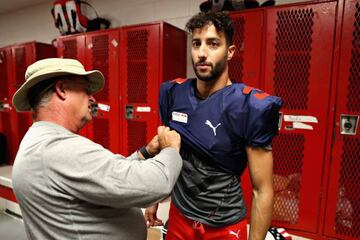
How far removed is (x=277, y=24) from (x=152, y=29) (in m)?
1.09

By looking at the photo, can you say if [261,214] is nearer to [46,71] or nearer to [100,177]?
[100,177]

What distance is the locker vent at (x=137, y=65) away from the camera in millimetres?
2352

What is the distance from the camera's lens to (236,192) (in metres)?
1.11

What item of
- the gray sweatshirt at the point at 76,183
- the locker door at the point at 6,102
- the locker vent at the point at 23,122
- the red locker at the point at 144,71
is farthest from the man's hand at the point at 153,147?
the locker door at the point at 6,102

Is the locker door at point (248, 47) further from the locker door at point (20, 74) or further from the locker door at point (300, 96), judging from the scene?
the locker door at point (20, 74)

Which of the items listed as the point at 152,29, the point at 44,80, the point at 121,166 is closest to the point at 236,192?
the point at 121,166

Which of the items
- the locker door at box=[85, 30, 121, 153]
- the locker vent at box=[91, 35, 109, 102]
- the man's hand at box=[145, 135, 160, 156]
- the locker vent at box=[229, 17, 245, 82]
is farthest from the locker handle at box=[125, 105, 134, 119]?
the man's hand at box=[145, 135, 160, 156]

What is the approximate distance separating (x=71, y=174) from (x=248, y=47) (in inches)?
63.2

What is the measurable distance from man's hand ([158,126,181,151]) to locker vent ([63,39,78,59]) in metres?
2.24

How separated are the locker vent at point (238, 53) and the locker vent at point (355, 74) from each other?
2.37ft

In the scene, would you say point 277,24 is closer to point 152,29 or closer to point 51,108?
point 152,29

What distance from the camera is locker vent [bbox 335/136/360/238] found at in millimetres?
1661

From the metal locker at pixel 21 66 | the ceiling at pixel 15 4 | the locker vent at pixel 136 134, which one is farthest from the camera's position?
the ceiling at pixel 15 4

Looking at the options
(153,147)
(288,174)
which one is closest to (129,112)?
(153,147)
